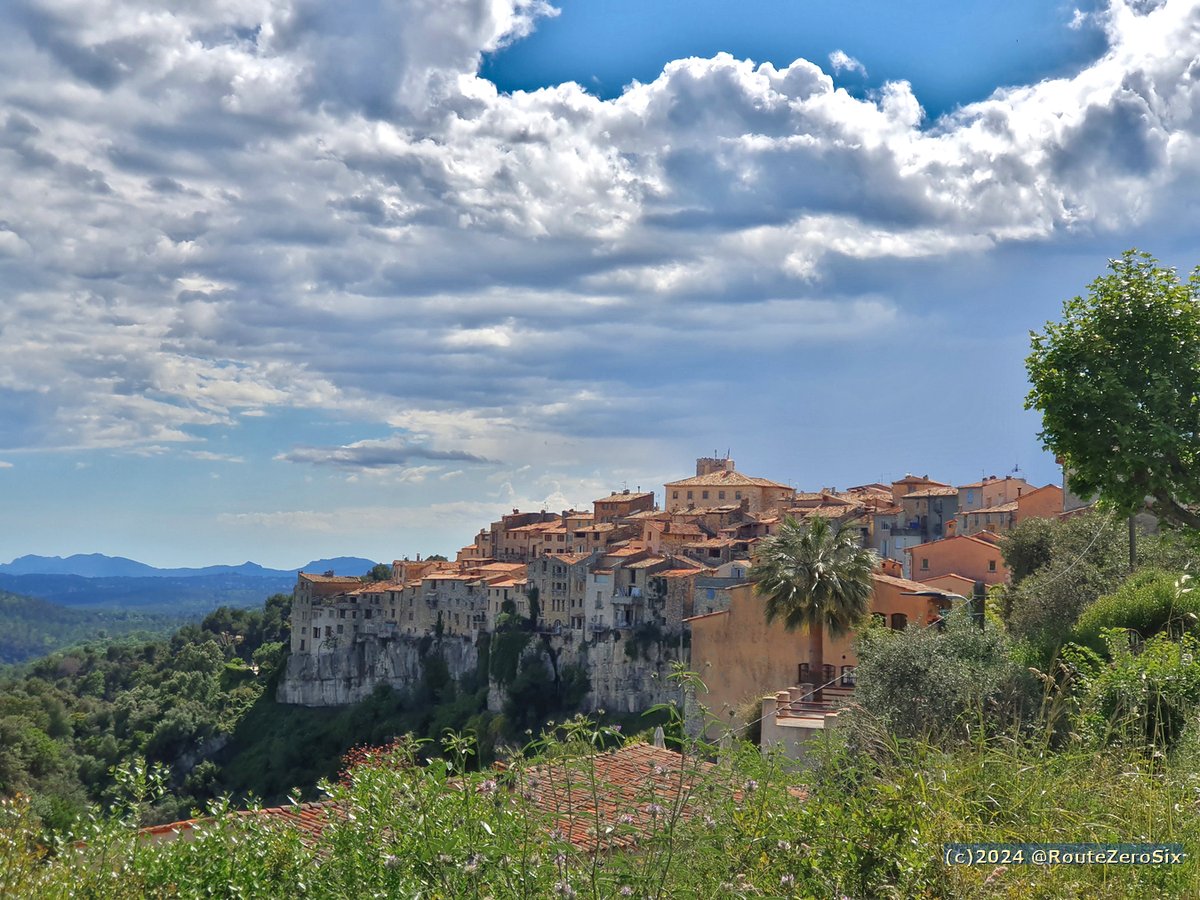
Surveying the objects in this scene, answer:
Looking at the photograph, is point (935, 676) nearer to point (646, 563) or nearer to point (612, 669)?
point (612, 669)

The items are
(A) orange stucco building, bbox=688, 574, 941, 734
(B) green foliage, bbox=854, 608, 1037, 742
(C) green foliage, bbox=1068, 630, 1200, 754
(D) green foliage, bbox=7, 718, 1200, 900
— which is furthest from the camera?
(A) orange stucco building, bbox=688, 574, 941, 734

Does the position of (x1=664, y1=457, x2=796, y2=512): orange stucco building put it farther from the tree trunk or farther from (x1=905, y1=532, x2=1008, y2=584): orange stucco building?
the tree trunk

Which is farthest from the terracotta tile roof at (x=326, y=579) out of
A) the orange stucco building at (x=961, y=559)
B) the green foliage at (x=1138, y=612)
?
the green foliage at (x=1138, y=612)

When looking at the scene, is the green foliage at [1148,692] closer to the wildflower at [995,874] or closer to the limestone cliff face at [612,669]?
the wildflower at [995,874]

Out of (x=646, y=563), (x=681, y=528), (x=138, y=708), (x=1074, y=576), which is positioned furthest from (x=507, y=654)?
(x=1074, y=576)

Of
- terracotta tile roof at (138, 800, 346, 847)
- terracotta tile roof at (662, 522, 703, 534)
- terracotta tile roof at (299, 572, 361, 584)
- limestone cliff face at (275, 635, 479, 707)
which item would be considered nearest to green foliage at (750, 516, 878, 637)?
terracotta tile roof at (138, 800, 346, 847)

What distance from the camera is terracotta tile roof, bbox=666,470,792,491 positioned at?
10707 cm

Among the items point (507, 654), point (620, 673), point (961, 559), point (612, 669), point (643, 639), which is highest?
point (961, 559)

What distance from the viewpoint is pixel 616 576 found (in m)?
91.2

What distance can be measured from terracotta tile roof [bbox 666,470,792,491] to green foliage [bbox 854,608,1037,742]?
3393 inches

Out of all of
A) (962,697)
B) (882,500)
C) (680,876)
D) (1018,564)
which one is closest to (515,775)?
(680,876)

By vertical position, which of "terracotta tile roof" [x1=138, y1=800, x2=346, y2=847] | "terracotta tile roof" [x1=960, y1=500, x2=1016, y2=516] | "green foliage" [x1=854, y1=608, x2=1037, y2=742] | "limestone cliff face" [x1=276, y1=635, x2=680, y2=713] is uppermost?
"terracotta tile roof" [x1=960, y1=500, x2=1016, y2=516]

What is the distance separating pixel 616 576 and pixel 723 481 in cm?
2265

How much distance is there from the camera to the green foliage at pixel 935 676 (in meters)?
17.5
